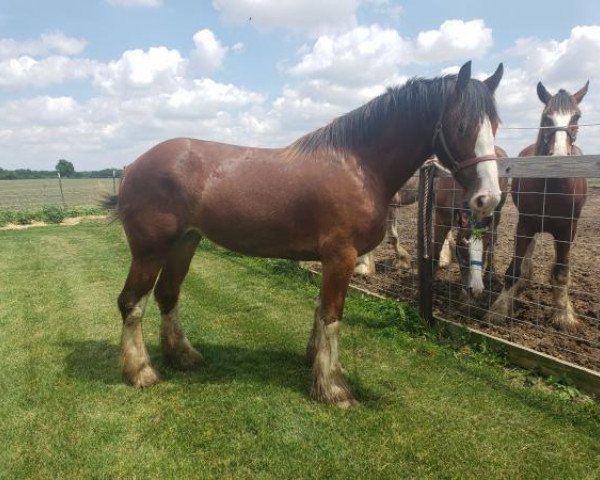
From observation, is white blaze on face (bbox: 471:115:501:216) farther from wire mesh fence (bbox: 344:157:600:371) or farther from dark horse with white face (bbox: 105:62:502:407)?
wire mesh fence (bbox: 344:157:600:371)

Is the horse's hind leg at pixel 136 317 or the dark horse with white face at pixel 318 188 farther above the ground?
the dark horse with white face at pixel 318 188

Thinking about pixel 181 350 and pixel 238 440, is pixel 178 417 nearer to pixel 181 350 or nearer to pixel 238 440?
pixel 238 440

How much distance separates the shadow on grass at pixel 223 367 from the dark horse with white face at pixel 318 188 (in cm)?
27

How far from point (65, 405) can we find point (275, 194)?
226 cm

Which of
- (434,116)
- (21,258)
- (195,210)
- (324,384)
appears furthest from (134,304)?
(21,258)

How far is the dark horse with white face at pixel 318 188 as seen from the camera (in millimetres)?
3053

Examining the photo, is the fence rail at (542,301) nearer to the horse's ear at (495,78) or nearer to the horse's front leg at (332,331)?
the horse's ear at (495,78)

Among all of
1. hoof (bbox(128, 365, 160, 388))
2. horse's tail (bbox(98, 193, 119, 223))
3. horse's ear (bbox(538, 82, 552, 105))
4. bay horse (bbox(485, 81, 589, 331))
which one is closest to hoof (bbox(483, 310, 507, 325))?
bay horse (bbox(485, 81, 589, 331))

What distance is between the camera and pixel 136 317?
3.63m

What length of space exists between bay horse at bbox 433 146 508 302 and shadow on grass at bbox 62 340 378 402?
2.07 m

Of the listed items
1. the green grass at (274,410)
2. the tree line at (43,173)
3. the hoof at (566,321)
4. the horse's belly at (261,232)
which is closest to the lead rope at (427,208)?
the green grass at (274,410)

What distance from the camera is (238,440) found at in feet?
9.38

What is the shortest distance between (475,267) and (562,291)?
89cm

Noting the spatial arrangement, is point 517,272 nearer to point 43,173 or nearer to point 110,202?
point 110,202
